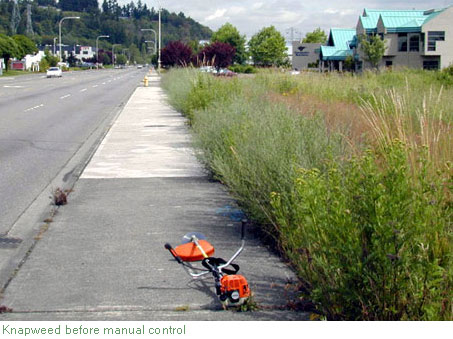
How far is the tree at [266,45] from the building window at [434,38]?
16161 mm

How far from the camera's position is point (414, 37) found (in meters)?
62.3

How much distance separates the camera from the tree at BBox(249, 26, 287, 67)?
7762cm

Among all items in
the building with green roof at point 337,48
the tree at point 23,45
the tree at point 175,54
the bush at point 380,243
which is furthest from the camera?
the tree at point 23,45

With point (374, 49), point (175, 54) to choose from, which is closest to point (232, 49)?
point (175, 54)

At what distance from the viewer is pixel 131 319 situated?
16.2ft

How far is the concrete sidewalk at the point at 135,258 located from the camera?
17.0 ft

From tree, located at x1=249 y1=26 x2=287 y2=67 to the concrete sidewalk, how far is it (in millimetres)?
62150

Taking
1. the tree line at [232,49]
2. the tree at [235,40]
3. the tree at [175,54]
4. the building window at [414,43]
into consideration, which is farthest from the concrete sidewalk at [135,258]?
the tree at [235,40]

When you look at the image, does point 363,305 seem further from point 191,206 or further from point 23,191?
point 23,191

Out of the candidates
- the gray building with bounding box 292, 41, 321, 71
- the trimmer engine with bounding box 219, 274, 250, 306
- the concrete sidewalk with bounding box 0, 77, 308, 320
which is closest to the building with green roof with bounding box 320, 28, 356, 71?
the gray building with bounding box 292, 41, 321, 71

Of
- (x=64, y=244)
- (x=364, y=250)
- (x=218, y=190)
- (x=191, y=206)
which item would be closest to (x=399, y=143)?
(x=364, y=250)

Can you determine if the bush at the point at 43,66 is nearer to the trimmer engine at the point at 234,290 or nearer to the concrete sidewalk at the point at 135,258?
the concrete sidewalk at the point at 135,258

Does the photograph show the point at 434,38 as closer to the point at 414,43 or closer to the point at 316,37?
the point at 414,43

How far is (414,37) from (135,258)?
196 ft
